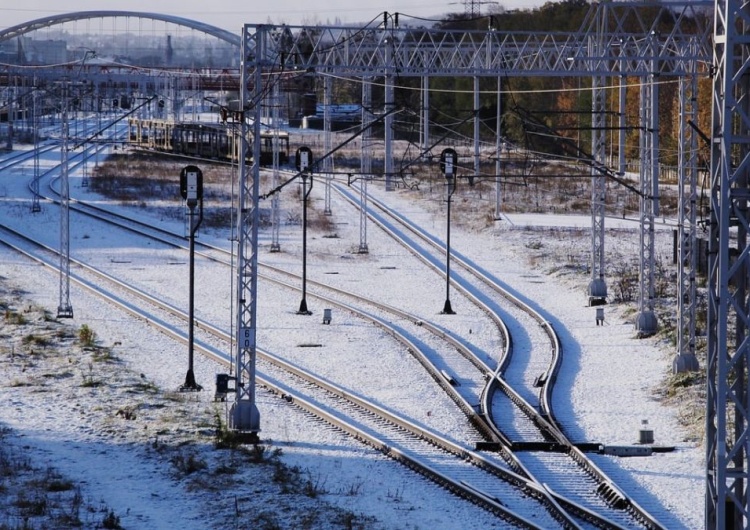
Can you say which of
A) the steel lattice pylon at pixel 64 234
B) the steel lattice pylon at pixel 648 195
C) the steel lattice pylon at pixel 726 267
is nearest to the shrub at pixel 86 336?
the steel lattice pylon at pixel 64 234

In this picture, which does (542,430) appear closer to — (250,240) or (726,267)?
(250,240)

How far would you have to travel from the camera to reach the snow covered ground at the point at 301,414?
13.4 meters

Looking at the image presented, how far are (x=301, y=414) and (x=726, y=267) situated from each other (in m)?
9.10

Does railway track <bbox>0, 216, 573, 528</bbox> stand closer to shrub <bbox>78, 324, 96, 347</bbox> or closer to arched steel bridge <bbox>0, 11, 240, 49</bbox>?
shrub <bbox>78, 324, 96, 347</bbox>

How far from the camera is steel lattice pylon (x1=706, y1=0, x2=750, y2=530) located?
9.63 metres

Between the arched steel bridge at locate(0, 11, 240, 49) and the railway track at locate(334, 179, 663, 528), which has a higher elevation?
the arched steel bridge at locate(0, 11, 240, 49)

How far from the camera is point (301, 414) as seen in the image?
1780 cm

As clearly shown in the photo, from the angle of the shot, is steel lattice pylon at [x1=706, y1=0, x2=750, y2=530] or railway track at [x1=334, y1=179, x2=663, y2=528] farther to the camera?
railway track at [x1=334, y1=179, x2=663, y2=528]

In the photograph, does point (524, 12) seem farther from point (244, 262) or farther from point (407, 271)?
point (244, 262)

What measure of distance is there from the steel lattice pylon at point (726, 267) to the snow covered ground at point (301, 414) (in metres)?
2.89

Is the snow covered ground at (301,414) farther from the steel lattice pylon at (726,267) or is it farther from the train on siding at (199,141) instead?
the train on siding at (199,141)

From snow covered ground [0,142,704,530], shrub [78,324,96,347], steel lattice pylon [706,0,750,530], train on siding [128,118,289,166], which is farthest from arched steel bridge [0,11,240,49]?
steel lattice pylon [706,0,750,530]

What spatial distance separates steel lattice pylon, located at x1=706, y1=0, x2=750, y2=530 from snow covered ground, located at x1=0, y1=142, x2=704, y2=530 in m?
2.89

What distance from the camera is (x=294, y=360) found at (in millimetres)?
21891
